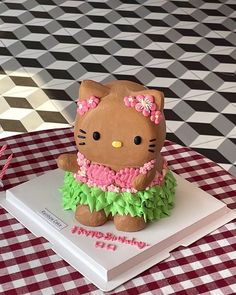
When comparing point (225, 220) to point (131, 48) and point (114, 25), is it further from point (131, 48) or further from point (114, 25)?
point (114, 25)

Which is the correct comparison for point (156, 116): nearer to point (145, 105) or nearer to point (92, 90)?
point (145, 105)

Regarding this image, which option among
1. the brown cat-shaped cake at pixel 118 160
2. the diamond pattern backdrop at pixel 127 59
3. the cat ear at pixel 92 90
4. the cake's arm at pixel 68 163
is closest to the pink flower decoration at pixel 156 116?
the brown cat-shaped cake at pixel 118 160

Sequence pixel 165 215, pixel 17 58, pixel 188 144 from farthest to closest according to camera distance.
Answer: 1. pixel 17 58
2. pixel 188 144
3. pixel 165 215

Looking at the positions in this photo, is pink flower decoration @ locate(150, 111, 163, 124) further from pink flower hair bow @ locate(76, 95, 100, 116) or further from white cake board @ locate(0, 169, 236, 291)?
white cake board @ locate(0, 169, 236, 291)

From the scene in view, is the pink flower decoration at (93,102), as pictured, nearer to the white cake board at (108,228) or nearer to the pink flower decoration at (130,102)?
the pink flower decoration at (130,102)

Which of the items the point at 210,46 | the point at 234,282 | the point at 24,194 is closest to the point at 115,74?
the point at 210,46
